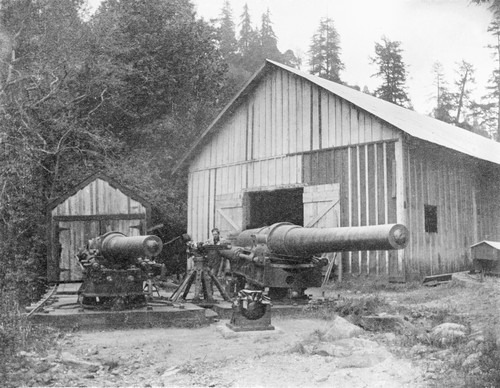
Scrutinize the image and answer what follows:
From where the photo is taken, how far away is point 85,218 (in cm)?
1456

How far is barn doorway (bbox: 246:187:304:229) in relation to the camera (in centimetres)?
1762

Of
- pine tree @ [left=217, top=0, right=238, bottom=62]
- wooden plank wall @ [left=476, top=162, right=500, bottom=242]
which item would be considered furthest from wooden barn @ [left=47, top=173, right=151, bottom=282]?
pine tree @ [left=217, top=0, right=238, bottom=62]

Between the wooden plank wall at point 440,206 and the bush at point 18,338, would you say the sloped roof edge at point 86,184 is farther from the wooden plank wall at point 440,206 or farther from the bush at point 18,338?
the wooden plank wall at point 440,206

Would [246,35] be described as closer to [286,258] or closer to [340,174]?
[340,174]

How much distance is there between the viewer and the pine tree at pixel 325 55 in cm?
5031

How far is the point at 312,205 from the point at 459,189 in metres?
4.47

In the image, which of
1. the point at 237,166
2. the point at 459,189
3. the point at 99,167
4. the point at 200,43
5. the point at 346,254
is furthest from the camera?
the point at 200,43

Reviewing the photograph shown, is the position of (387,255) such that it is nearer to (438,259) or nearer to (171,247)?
(438,259)

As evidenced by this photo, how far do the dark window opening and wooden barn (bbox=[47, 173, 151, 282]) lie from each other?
282 inches

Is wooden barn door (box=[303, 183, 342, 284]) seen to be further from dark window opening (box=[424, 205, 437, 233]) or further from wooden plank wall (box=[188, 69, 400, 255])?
dark window opening (box=[424, 205, 437, 233])

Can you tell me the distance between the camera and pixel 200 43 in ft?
82.5

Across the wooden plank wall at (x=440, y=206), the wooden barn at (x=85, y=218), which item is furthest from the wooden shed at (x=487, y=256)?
the wooden barn at (x=85, y=218)

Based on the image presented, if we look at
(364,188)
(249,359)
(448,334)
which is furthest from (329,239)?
(364,188)

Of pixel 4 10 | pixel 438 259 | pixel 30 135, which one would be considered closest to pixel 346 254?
pixel 438 259
